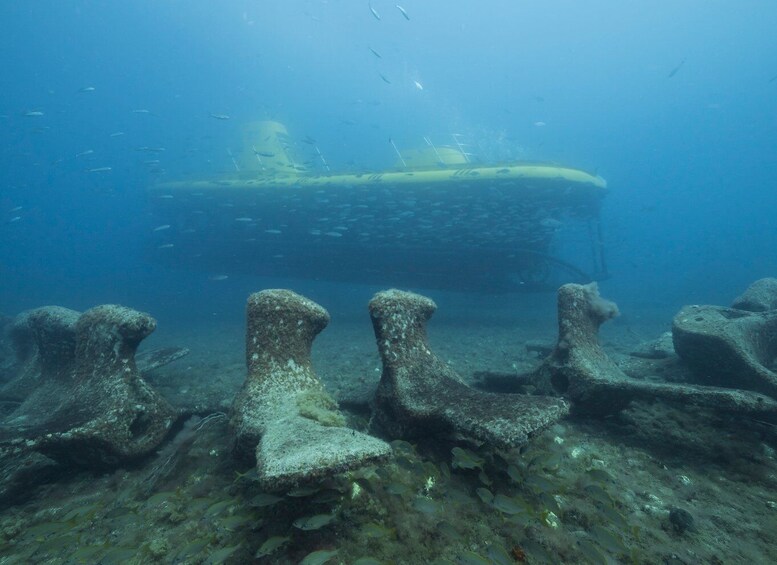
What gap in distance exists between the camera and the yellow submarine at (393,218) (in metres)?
13.9

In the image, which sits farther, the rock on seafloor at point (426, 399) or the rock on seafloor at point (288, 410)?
the rock on seafloor at point (426, 399)

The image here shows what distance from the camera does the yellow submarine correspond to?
13.9m

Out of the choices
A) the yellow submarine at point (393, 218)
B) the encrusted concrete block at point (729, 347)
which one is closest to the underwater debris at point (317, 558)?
the encrusted concrete block at point (729, 347)

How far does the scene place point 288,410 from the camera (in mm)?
3363

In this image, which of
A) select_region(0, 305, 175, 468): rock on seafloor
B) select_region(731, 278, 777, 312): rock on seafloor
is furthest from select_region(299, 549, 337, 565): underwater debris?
select_region(731, 278, 777, 312): rock on seafloor

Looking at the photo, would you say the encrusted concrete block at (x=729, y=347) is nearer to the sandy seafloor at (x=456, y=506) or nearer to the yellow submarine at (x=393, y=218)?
the sandy seafloor at (x=456, y=506)

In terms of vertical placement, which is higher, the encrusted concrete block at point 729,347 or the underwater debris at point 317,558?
the encrusted concrete block at point 729,347

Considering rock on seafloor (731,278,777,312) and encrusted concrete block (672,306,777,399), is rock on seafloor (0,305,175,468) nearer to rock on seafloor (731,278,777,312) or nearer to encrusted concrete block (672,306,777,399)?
encrusted concrete block (672,306,777,399)

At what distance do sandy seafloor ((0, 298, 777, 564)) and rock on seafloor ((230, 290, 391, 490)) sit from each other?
0.39 m

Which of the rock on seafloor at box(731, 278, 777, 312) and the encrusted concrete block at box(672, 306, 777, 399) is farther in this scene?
the rock on seafloor at box(731, 278, 777, 312)

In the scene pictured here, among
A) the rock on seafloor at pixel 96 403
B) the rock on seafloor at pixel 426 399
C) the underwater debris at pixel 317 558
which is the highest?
the rock on seafloor at pixel 426 399

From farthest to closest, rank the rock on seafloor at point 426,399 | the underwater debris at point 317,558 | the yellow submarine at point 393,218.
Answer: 1. the yellow submarine at point 393,218
2. the rock on seafloor at point 426,399
3. the underwater debris at point 317,558

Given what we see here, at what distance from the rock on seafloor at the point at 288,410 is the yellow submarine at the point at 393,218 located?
423 inches

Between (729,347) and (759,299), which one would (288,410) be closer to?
(729,347)
